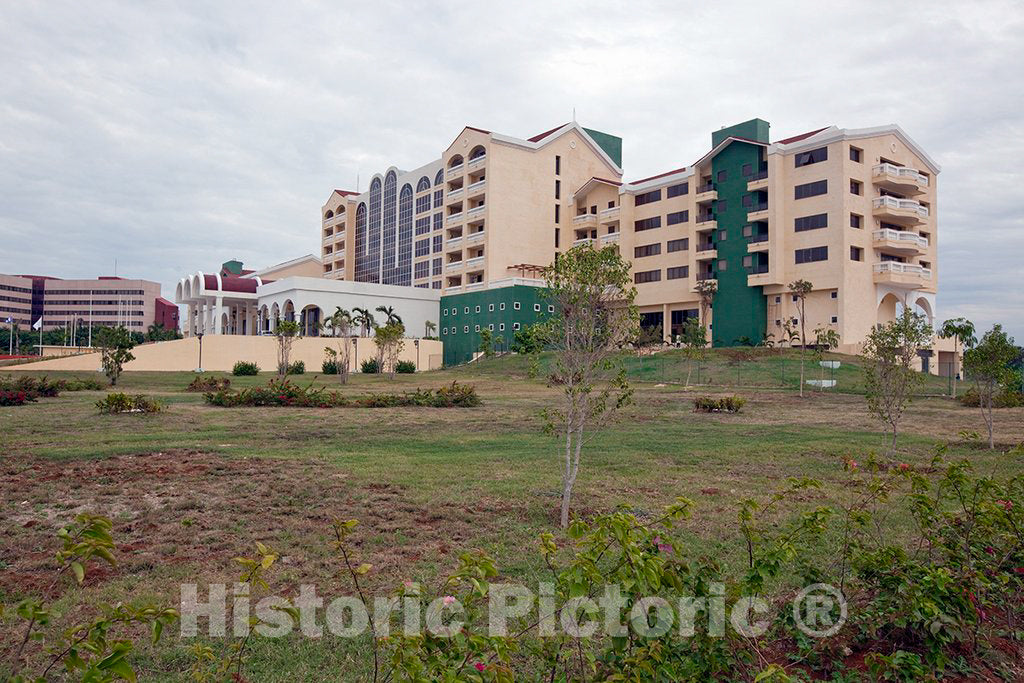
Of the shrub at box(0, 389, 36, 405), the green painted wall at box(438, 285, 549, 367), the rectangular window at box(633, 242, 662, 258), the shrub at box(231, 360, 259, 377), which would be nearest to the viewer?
the shrub at box(0, 389, 36, 405)

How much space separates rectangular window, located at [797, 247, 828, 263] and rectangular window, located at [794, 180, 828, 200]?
4.02 metres

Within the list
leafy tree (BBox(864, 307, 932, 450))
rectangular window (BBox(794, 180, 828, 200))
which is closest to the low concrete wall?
rectangular window (BBox(794, 180, 828, 200))

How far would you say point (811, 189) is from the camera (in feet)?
154

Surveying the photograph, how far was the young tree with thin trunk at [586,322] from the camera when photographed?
7.81 m

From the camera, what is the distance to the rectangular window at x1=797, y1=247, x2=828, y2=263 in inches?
1816

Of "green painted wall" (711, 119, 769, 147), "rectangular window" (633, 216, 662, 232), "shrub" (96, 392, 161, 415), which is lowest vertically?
"shrub" (96, 392, 161, 415)

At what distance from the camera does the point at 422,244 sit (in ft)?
230

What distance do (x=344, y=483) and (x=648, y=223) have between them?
53710mm

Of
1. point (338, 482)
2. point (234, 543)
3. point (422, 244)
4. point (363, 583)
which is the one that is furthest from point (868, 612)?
point (422, 244)

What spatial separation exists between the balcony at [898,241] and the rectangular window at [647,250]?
17435 millimetres

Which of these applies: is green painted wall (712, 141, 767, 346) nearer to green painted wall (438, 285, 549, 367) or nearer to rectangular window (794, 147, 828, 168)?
rectangular window (794, 147, 828, 168)

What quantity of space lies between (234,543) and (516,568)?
9.62ft

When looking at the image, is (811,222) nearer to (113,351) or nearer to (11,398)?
(113,351)

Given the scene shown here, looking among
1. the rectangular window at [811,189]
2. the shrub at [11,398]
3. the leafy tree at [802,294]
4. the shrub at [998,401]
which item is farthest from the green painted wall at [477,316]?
the shrub at [11,398]
